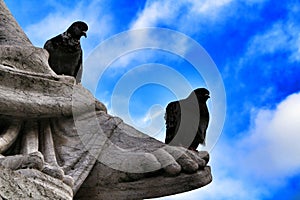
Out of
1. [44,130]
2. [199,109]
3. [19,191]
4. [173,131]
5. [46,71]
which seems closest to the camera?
[19,191]

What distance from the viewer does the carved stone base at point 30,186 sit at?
291 centimetres

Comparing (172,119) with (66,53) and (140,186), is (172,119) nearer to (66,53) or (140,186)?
(66,53)

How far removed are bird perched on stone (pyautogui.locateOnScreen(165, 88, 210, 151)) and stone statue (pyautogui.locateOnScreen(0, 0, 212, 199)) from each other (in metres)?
0.55

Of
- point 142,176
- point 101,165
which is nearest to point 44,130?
point 101,165

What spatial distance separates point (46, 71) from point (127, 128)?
73 cm

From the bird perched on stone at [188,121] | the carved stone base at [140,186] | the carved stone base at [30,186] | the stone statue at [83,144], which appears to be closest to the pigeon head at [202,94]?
the bird perched on stone at [188,121]

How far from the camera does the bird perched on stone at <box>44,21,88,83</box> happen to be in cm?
508

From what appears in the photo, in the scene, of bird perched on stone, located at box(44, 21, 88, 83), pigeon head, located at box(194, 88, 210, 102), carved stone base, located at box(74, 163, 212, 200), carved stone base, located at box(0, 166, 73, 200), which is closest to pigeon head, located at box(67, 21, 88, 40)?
bird perched on stone, located at box(44, 21, 88, 83)

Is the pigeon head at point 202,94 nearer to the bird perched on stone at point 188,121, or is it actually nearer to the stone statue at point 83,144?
the bird perched on stone at point 188,121

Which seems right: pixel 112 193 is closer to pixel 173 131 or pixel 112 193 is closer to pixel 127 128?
pixel 127 128

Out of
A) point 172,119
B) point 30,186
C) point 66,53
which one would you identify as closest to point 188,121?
point 172,119

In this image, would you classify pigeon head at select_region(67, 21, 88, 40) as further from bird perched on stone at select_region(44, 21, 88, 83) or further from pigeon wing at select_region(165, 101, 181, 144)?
pigeon wing at select_region(165, 101, 181, 144)

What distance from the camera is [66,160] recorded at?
3744mm

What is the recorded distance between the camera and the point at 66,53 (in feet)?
17.0
